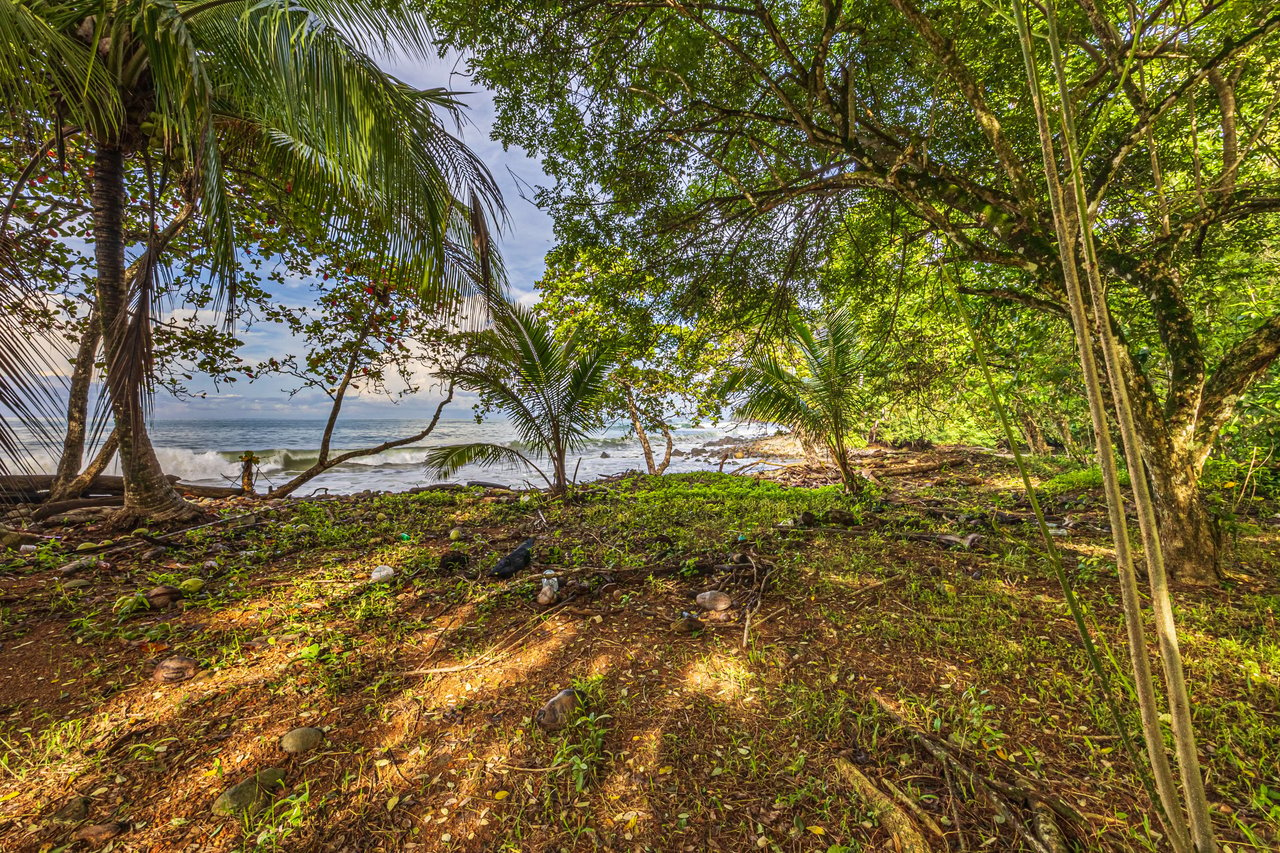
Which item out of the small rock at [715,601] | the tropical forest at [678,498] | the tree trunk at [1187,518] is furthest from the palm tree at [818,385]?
the small rock at [715,601]

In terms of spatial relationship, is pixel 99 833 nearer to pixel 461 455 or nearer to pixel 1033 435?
pixel 461 455

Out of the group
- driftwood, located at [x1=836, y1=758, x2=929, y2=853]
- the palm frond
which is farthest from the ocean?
driftwood, located at [x1=836, y1=758, x2=929, y2=853]

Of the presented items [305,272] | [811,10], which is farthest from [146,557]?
[811,10]

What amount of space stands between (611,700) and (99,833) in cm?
154

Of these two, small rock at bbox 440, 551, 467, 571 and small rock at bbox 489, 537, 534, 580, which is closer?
small rock at bbox 489, 537, 534, 580

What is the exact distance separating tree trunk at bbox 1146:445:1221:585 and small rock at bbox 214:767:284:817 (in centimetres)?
444

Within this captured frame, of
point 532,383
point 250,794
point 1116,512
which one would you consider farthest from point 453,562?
point 1116,512

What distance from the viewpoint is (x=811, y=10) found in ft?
11.0

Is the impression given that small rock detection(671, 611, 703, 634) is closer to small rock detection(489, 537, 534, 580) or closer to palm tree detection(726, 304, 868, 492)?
small rock detection(489, 537, 534, 580)

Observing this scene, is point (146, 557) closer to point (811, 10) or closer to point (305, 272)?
point (305, 272)

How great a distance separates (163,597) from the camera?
2477mm

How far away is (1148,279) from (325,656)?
494 centimetres

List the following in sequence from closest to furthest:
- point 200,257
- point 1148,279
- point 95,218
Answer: point 1148,279
point 95,218
point 200,257

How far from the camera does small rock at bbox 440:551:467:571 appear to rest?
3113 millimetres
